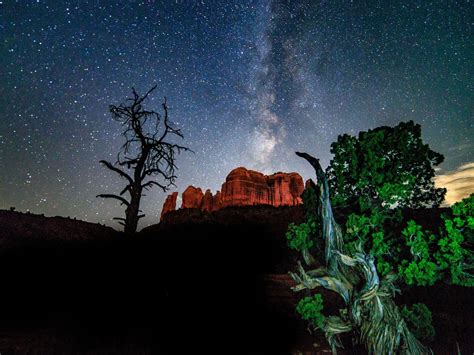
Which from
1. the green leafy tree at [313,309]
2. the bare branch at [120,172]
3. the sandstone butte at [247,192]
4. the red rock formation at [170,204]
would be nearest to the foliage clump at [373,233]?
the green leafy tree at [313,309]

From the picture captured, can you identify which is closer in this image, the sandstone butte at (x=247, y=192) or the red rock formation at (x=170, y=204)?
the sandstone butte at (x=247, y=192)

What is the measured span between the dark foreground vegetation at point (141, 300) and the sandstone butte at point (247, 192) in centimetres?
8976

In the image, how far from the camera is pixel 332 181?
11109 mm

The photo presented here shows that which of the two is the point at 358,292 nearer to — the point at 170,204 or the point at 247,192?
the point at 247,192

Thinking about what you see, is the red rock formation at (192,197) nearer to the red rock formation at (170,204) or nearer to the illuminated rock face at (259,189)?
the red rock formation at (170,204)

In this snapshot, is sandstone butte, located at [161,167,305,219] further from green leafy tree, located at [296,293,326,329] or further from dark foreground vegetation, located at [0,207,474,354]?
green leafy tree, located at [296,293,326,329]

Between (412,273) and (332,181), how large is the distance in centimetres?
454

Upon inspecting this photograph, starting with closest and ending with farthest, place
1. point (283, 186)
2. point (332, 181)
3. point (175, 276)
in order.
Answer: point (332, 181)
point (175, 276)
point (283, 186)

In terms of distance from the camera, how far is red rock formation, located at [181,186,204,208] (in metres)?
119

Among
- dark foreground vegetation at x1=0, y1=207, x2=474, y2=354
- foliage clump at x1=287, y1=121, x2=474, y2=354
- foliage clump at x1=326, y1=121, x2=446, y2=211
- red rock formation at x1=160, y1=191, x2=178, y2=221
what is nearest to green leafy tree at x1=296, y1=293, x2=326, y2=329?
foliage clump at x1=287, y1=121, x2=474, y2=354

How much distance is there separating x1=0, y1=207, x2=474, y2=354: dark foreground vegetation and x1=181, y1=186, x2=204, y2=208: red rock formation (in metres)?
97.3

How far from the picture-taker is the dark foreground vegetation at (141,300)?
9.48 metres

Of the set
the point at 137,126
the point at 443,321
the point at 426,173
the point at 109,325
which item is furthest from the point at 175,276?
the point at 443,321

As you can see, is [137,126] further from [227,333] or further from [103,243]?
[227,333]
